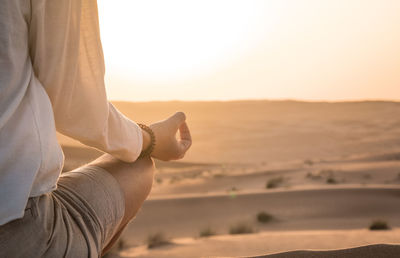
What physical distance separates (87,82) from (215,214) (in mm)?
7360

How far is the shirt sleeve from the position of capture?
146 cm

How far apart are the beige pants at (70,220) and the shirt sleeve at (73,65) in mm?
149

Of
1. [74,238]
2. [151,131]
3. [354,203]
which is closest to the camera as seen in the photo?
[74,238]

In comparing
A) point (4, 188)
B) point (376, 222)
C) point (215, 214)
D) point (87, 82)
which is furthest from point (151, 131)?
point (215, 214)

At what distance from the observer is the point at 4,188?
1.30 m

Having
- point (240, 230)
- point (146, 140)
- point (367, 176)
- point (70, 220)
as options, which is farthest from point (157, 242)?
point (367, 176)

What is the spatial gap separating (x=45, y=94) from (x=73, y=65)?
133 millimetres

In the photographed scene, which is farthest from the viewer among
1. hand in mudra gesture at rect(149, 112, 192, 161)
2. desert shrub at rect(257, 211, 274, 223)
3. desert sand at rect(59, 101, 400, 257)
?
desert shrub at rect(257, 211, 274, 223)

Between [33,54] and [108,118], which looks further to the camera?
[108,118]

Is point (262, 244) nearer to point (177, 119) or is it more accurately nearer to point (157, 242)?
point (157, 242)

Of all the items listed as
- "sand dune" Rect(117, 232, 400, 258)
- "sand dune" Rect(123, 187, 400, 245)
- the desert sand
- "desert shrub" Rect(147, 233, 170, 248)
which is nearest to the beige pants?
the desert sand

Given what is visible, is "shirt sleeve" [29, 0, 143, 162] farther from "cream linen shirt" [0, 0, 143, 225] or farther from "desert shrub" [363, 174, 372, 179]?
"desert shrub" [363, 174, 372, 179]

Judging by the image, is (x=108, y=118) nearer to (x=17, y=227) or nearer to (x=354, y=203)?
(x=17, y=227)

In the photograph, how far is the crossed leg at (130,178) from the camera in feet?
6.00
